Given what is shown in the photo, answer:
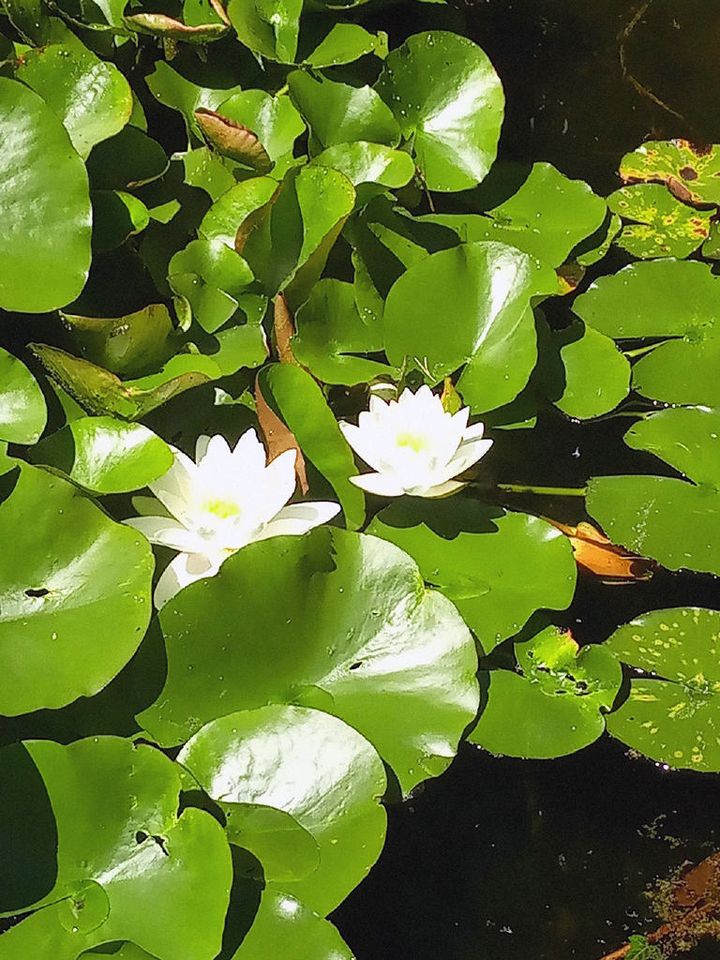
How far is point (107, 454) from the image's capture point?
130 cm

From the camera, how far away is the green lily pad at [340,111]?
173 cm

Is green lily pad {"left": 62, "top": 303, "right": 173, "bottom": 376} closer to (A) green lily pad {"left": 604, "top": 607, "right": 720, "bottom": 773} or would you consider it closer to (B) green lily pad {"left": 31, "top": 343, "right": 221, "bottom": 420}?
(B) green lily pad {"left": 31, "top": 343, "right": 221, "bottom": 420}

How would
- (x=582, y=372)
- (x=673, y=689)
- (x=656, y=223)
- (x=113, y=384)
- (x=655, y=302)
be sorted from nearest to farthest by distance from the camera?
(x=113, y=384), (x=673, y=689), (x=582, y=372), (x=655, y=302), (x=656, y=223)

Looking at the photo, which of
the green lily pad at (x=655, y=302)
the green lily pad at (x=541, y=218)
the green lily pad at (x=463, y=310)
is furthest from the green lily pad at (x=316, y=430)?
the green lily pad at (x=655, y=302)

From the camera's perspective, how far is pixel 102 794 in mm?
1062

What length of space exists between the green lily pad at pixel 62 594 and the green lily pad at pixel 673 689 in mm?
825

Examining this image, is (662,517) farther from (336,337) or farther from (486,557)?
(336,337)

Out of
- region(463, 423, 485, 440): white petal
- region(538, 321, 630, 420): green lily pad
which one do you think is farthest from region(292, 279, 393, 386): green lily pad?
region(538, 321, 630, 420): green lily pad

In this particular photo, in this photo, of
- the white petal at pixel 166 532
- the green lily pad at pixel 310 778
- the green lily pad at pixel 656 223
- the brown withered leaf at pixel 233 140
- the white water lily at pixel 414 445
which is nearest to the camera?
the green lily pad at pixel 310 778

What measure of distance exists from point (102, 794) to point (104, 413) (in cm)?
61

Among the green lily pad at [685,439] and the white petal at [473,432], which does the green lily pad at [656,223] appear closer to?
the green lily pad at [685,439]

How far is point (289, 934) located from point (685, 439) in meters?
1.12

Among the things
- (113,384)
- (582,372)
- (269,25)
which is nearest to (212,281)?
(113,384)

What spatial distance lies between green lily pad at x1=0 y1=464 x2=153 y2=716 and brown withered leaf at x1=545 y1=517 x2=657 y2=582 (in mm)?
853
